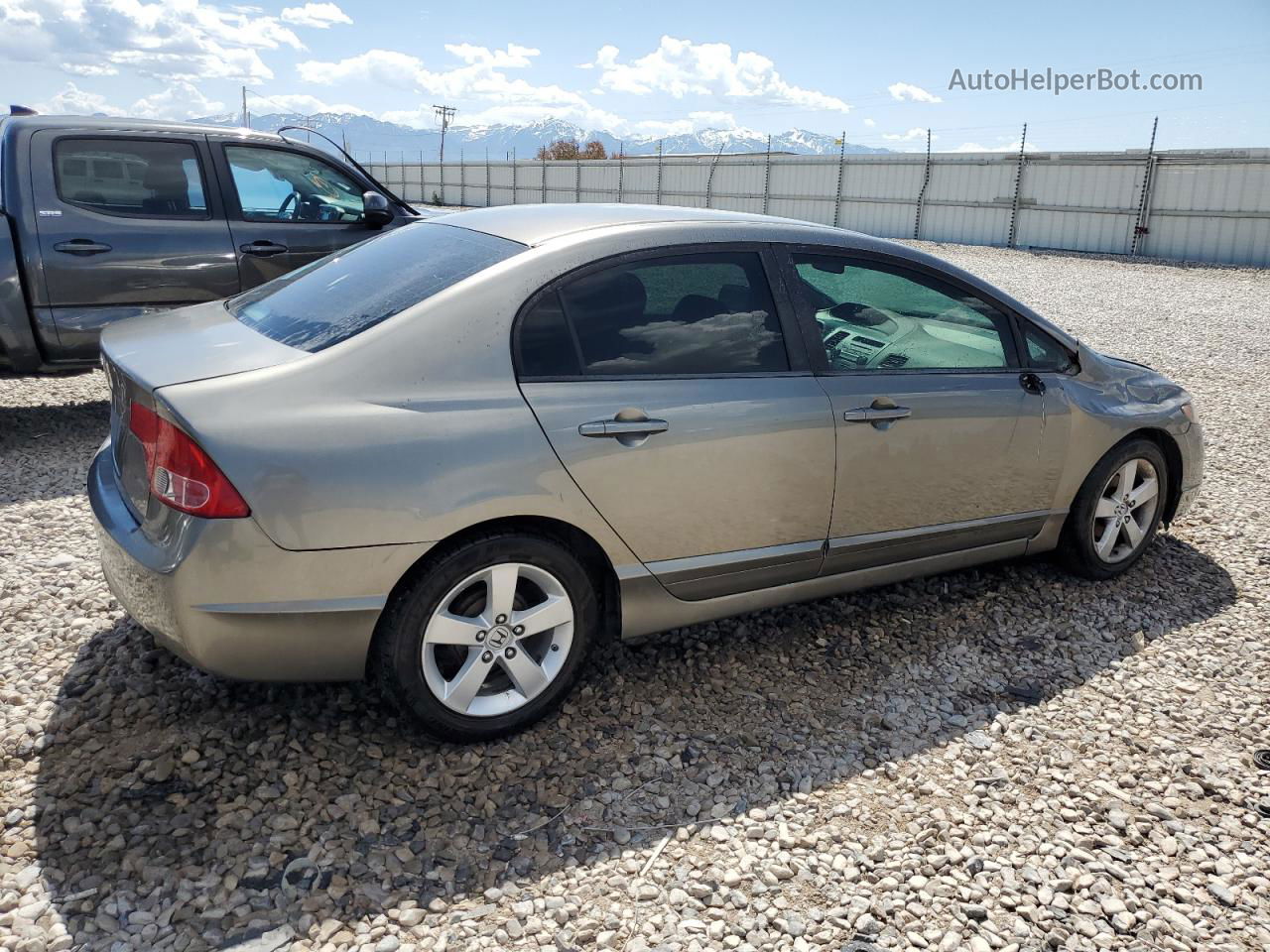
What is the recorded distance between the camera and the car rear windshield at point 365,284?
2.91 meters

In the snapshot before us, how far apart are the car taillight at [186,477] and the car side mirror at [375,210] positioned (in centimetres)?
421

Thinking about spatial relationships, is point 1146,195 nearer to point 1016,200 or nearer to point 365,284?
point 1016,200

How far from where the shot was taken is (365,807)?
269cm

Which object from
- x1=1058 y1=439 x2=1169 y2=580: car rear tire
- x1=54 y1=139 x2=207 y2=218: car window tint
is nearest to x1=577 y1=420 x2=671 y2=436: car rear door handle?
x1=1058 y1=439 x2=1169 y2=580: car rear tire

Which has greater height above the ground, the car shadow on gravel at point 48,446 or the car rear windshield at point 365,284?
the car rear windshield at point 365,284

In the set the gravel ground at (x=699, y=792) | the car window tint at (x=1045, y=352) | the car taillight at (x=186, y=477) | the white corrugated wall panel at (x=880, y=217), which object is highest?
the white corrugated wall panel at (x=880, y=217)

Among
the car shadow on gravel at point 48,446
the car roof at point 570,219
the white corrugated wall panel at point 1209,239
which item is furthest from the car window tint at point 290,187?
the white corrugated wall panel at point 1209,239

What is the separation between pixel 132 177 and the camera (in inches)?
230

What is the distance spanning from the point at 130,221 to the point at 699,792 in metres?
5.01

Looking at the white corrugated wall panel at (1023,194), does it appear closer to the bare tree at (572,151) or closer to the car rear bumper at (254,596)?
the car rear bumper at (254,596)

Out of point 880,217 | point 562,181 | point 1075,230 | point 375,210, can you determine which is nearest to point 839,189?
point 880,217

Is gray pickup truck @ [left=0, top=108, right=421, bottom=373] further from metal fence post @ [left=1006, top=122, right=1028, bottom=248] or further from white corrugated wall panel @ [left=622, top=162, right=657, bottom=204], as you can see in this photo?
white corrugated wall panel @ [left=622, top=162, right=657, bottom=204]

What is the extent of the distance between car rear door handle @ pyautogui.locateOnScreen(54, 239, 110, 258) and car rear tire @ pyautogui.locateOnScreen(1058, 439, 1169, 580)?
215 inches

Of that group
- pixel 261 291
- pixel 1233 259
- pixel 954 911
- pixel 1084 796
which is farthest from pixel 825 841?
pixel 1233 259
